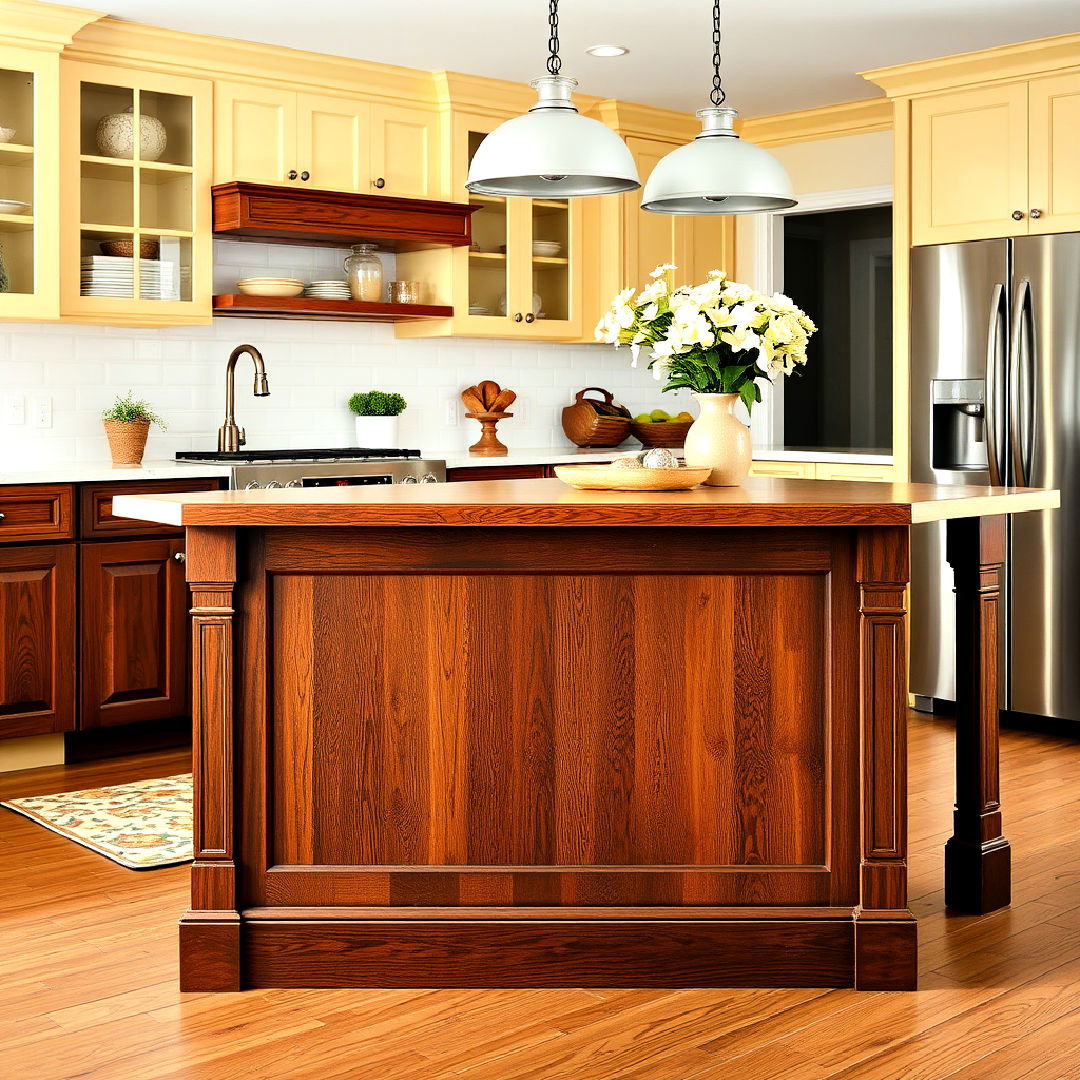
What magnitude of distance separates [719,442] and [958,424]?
2.22m

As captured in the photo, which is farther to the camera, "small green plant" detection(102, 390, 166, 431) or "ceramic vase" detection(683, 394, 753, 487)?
"small green plant" detection(102, 390, 166, 431)

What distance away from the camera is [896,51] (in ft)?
17.1

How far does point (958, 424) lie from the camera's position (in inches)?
206

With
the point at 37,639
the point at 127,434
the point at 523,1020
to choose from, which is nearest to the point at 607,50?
the point at 127,434

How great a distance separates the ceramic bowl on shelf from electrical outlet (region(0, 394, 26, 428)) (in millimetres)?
869

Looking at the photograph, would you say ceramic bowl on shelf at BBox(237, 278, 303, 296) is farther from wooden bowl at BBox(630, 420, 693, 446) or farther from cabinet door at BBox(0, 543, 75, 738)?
wooden bowl at BBox(630, 420, 693, 446)

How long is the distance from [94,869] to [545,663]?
4.74 feet

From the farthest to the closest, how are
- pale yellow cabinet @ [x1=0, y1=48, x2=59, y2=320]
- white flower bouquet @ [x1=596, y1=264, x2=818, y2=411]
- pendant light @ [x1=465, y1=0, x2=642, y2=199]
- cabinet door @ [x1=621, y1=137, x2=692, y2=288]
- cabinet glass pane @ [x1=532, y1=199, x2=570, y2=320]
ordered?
cabinet door @ [x1=621, y1=137, x2=692, y2=288] < cabinet glass pane @ [x1=532, y1=199, x2=570, y2=320] < pale yellow cabinet @ [x1=0, y1=48, x2=59, y2=320] < white flower bouquet @ [x1=596, y1=264, x2=818, y2=411] < pendant light @ [x1=465, y1=0, x2=642, y2=199]

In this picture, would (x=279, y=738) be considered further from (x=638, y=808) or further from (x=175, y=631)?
(x=175, y=631)

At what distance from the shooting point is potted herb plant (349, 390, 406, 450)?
18.6 feet

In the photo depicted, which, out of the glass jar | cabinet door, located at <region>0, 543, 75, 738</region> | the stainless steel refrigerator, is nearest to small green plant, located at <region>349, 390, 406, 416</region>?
the glass jar

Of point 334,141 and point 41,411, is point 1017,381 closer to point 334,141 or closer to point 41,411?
point 334,141

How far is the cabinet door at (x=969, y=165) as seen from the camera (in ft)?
16.7

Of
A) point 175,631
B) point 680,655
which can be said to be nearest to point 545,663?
point 680,655
